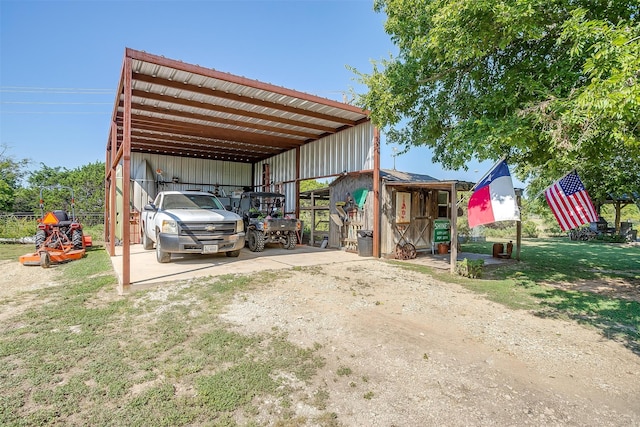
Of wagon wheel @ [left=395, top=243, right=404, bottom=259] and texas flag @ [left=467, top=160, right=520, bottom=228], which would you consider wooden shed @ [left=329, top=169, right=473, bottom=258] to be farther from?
texas flag @ [left=467, top=160, right=520, bottom=228]

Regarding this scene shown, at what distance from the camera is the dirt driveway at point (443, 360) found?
2.48 metres

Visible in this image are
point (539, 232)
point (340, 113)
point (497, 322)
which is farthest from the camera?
point (539, 232)

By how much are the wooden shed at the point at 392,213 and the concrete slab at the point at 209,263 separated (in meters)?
1.20

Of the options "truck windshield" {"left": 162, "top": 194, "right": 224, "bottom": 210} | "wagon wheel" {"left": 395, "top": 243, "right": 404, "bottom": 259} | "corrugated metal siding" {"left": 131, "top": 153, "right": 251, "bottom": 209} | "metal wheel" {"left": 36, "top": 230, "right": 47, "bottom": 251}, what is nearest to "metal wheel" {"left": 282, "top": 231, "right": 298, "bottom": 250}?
"truck windshield" {"left": 162, "top": 194, "right": 224, "bottom": 210}

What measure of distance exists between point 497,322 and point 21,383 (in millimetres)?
5250

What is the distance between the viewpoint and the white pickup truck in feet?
24.5

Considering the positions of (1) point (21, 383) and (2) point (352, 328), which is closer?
(1) point (21, 383)

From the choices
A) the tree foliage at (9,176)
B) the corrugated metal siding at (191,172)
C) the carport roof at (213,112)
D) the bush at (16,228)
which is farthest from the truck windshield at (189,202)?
the tree foliage at (9,176)

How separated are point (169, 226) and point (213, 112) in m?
4.39

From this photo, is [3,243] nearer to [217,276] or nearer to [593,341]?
[217,276]

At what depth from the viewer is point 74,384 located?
265cm

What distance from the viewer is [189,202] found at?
9047 millimetres

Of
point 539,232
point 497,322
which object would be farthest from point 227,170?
point 539,232

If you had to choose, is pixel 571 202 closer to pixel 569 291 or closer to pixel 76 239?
pixel 569 291
